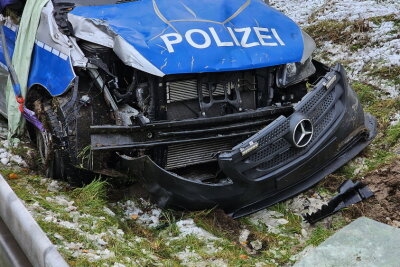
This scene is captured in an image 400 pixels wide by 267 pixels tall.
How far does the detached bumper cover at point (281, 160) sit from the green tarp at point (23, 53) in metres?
1.38

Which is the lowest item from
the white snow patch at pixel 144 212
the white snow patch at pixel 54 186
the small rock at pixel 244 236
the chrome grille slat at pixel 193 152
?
the small rock at pixel 244 236

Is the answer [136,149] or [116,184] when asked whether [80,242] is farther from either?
[116,184]

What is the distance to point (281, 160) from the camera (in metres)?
4.55

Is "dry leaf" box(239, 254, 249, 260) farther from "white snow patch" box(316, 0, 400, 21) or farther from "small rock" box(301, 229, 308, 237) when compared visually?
"white snow patch" box(316, 0, 400, 21)

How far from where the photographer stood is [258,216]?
464cm

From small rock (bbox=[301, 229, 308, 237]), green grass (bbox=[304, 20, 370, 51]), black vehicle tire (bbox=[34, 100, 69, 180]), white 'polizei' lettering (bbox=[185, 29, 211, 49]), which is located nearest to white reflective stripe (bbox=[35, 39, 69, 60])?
black vehicle tire (bbox=[34, 100, 69, 180])

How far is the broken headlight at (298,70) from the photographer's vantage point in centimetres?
490

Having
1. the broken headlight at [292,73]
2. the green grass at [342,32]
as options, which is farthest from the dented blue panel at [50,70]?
the green grass at [342,32]

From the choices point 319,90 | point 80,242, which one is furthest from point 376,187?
point 80,242

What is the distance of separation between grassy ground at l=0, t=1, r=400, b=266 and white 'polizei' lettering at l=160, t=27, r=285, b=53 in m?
1.24

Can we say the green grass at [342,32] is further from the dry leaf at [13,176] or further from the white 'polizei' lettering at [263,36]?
the dry leaf at [13,176]

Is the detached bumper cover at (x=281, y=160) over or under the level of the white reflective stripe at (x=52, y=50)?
under

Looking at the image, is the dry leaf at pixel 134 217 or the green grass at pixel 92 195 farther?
the dry leaf at pixel 134 217

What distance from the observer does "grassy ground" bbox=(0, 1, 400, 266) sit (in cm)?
382
